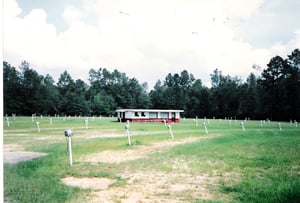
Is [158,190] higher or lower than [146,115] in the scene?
lower

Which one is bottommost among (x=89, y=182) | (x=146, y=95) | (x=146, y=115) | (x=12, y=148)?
(x=89, y=182)

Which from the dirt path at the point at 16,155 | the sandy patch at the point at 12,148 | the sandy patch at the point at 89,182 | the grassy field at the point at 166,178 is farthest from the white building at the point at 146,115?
the sandy patch at the point at 89,182

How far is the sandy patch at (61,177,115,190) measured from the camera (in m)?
6.11

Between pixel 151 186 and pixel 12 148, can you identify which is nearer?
pixel 151 186

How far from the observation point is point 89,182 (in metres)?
6.55

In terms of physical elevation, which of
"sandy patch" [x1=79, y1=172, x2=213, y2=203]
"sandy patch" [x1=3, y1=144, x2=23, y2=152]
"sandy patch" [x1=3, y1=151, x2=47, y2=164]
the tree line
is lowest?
"sandy patch" [x1=79, y1=172, x2=213, y2=203]

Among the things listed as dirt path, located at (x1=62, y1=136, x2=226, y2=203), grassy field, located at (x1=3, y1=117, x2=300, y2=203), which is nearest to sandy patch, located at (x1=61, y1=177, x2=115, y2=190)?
dirt path, located at (x1=62, y1=136, x2=226, y2=203)

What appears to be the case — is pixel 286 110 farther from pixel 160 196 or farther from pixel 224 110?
pixel 224 110

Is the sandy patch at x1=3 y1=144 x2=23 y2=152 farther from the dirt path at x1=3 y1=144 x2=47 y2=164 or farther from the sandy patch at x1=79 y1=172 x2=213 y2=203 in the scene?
the sandy patch at x1=79 y1=172 x2=213 y2=203

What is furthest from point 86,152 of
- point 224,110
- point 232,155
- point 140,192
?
point 224,110

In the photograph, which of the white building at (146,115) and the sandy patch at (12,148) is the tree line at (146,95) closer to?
the white building at (146,115)

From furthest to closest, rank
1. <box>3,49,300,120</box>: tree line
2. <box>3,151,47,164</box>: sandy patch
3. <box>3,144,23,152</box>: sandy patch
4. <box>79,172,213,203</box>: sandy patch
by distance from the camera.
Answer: <box>3,49,300,120</box>: tree line
<box>3,144,23,152</box>: sandy patch
<box>3,151,47,164</box>: sandy patch
<box>79,172,213,203</box>: sandy patch

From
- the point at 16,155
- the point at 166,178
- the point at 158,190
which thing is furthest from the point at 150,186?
the point at 16,155

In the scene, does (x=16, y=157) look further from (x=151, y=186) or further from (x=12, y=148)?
(x=151, y=186)
